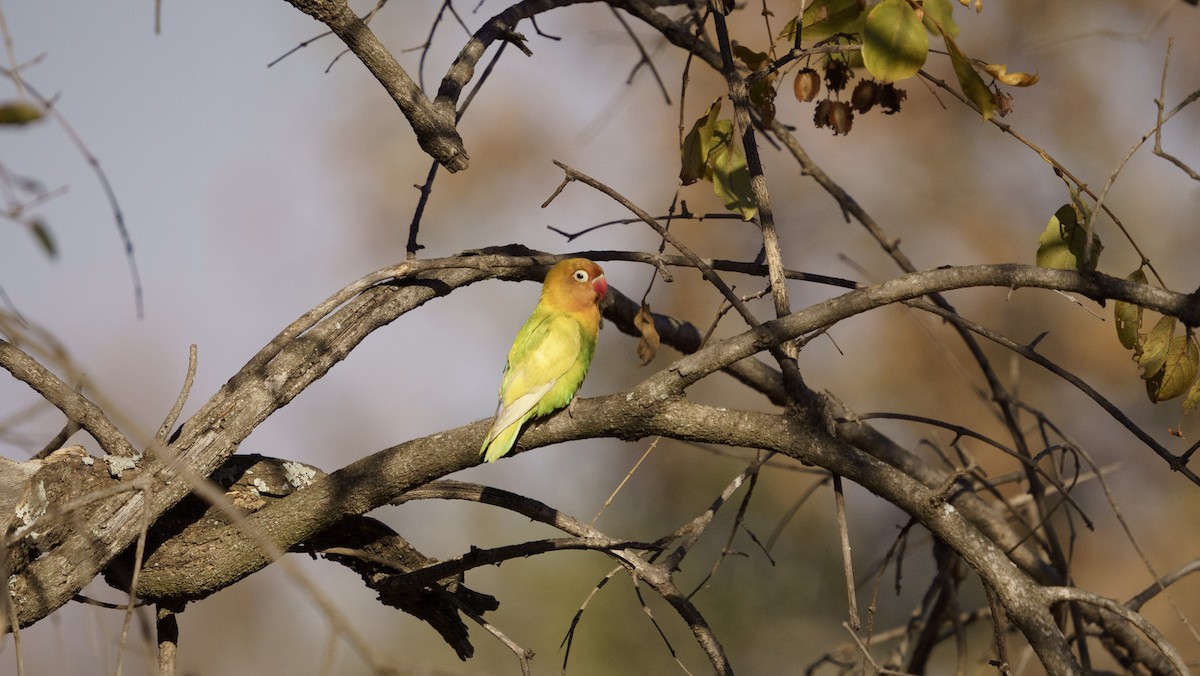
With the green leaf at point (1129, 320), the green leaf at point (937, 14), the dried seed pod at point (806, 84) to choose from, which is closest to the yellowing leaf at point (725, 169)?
the dried seed pod at point (806, 84)

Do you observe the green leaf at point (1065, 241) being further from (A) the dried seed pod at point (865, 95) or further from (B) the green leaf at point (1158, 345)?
(A) the dried seed pod at point (865, 95)

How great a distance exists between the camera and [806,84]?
3.13m

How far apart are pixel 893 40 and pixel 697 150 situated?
852mm

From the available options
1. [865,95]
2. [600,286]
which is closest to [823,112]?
[865,95]

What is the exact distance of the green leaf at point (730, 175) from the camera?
302cm

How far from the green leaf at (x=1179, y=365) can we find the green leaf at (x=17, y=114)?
8.30 ft

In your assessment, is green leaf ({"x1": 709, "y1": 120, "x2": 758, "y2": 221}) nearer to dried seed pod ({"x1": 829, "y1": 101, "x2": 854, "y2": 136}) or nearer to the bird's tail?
dried seed pod ({"x1": 829, "y1": 101, "x2": 854, "y2": 136})

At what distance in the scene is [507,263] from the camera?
332 centimetres

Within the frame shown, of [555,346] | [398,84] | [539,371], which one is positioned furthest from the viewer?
[555,346]

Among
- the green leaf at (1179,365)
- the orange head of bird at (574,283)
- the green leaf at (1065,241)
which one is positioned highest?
the orange head of bird at (574,283)

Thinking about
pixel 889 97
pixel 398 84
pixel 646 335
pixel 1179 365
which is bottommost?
pixel 1179 365

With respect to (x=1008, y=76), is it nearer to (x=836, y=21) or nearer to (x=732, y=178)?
(x=836, y=21)

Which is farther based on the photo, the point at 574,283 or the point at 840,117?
the point at 574,283

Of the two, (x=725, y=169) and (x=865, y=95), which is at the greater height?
(x=865, y=95)
